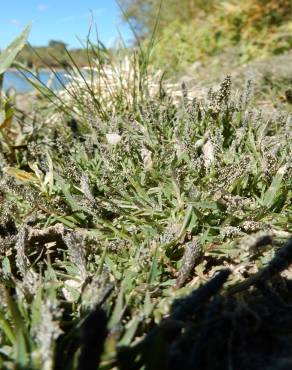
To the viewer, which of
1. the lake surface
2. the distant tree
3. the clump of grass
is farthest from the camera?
the distant tree

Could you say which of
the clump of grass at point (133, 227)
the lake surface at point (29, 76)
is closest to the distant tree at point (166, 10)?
the lake surface at point (29, 76)

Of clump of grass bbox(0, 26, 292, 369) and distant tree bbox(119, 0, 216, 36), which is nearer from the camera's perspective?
clump of grass bbox(0, 26, 292, 369)

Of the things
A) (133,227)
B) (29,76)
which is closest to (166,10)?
(29,76)

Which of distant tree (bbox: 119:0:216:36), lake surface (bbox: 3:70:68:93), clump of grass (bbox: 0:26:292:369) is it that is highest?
distant tree (bbox: 119:0:216:36)

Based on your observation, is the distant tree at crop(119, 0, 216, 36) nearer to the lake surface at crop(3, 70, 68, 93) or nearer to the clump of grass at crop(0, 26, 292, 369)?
the lake surface at crop(3, 70, 68, 93)

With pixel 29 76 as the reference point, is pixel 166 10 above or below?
above

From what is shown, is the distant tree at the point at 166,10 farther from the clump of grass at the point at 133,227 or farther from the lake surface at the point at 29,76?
the clump of grass at the point at 133,227

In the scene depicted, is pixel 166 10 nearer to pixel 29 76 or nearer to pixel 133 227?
pixel 29 76

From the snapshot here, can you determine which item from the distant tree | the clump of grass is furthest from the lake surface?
the distant tree

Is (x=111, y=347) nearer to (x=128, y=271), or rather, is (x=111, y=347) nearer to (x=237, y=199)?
(x=128, y=271)
